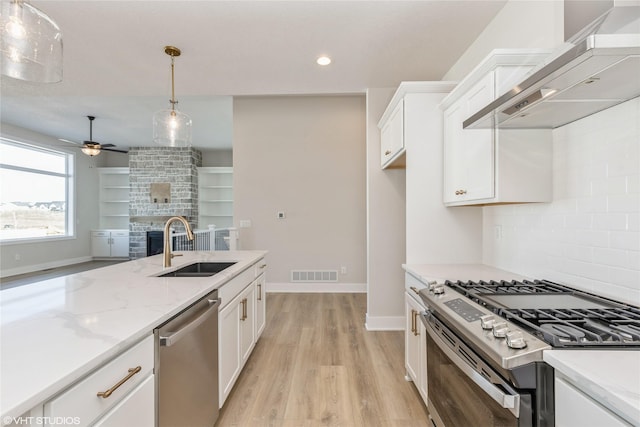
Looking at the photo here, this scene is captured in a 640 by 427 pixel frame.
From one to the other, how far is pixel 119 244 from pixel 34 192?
2212 millimetres

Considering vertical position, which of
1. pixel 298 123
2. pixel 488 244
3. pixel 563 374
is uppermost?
pixel 298 123

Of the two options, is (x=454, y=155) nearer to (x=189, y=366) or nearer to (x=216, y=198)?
(x=189, y=366)

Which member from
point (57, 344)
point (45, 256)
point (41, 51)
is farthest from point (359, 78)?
point (45, 256)

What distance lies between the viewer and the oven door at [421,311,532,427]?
948mm

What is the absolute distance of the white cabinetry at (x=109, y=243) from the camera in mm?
8188

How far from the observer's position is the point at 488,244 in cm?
229

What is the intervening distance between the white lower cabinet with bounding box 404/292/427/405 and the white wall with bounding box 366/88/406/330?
109cm

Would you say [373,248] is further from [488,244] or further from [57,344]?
[57,344]

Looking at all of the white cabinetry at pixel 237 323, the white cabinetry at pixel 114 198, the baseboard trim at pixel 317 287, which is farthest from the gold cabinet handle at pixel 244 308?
the white cabinetry at pixel 114 198

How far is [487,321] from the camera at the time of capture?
1088 mm

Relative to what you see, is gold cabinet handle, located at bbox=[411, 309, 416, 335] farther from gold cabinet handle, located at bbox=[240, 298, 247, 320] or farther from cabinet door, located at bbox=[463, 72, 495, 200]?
gold cabinet handle, located at bbox=[240, 298, 247, 320]

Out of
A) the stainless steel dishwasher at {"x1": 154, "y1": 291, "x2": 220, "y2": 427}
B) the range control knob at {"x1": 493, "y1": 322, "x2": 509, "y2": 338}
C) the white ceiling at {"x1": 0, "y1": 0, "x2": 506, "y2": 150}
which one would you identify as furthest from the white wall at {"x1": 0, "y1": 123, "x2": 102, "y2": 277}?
the range control knob at {"x1": 493, "y1": 322, "x2": 509, "y2": 338}

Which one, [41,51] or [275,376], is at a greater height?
[41,51]

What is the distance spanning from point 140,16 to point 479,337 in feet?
9.79
